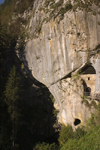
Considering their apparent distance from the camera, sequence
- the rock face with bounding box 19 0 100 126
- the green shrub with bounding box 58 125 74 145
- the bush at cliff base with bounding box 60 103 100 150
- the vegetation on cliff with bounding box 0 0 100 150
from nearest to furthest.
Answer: the bush at cliff base with bounding box 60 103 100 150, the vegetation on cliff with bounding box 0 0 100 150, the rock face with bounding box 19 0 100 126, the green shrub with bounding box 58 125 74 145

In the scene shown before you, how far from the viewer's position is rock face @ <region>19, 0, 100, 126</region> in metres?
10.2

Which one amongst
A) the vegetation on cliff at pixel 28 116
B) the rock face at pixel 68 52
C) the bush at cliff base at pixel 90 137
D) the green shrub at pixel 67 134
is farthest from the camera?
the green shrub at pixel 67 134

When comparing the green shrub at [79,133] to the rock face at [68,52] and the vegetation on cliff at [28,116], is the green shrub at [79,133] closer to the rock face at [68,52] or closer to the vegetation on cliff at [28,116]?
the vegetation on cliff at [28,116]

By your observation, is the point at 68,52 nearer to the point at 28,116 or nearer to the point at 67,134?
the point at 67,134

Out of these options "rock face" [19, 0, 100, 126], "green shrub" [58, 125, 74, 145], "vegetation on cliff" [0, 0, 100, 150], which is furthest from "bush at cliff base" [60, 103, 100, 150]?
"rock face" [19, 0, 100, 126]

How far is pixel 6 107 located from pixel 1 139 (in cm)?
330

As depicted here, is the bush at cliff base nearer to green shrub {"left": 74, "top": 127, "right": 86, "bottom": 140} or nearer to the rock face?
green shrub {"left": 74, "top": 127, "right": 86, "bottom": 140}

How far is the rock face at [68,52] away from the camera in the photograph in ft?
33.4

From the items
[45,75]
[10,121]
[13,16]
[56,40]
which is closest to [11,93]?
[10,121]

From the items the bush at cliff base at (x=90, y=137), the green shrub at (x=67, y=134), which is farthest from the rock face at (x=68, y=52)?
the bush at cliff base at (x=90, y=137)

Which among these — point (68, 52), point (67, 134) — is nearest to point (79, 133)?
point (67, 134)

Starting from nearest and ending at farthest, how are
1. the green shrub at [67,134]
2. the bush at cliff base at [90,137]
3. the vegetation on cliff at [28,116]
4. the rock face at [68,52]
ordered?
the bush at cliff base at [90,137] → the vegetation on cliff at [28,116] → the rock face at [68,52] → the green shrub at [67,134]

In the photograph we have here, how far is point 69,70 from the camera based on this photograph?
1144cm

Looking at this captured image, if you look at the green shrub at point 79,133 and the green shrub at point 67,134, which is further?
the green shrub at point 67,134
